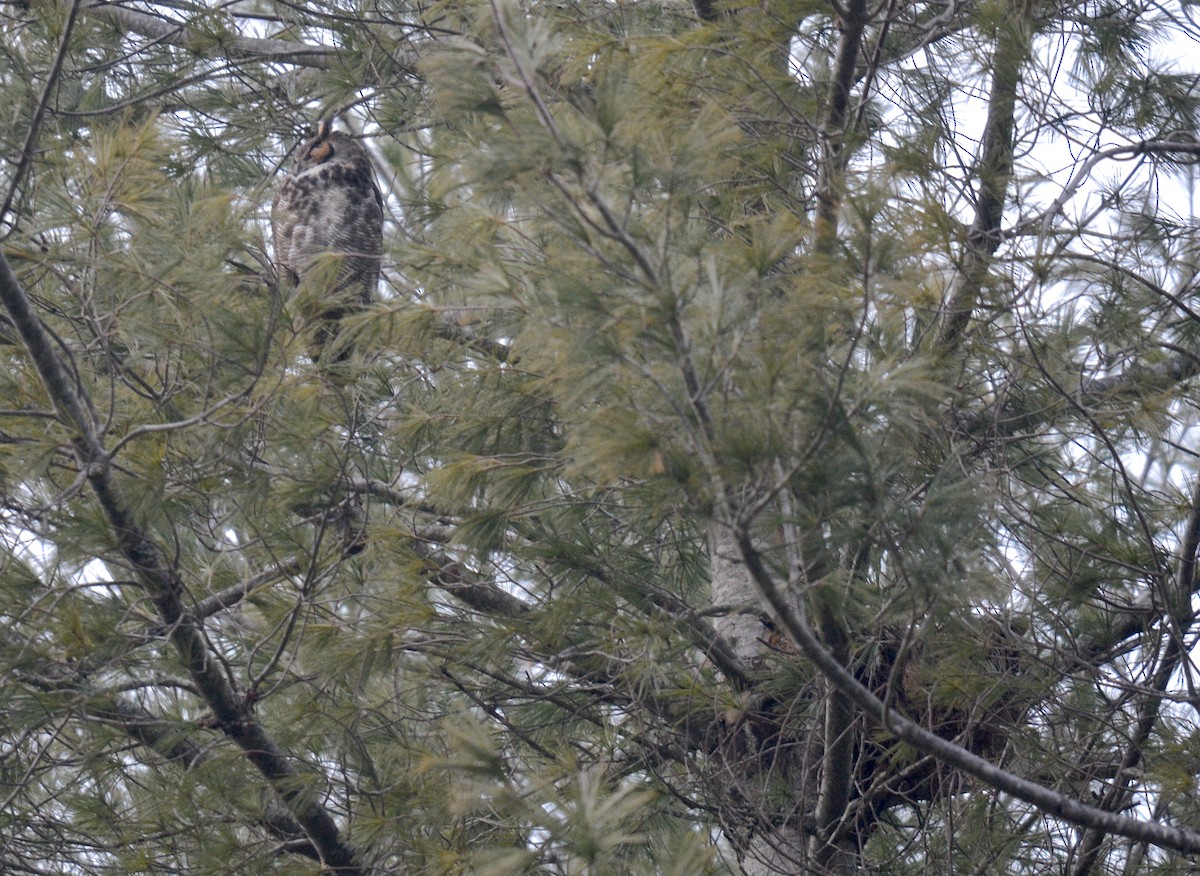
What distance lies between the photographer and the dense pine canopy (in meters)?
1.90

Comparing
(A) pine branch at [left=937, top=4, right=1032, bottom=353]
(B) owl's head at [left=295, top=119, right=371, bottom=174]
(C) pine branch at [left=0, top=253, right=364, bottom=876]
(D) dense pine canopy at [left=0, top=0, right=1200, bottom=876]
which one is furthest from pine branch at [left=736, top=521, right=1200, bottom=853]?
(B) owl's head at [left=295, top=119, right=371, bottom=174]

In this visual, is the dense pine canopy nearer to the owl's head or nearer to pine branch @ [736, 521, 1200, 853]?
pine branch @ [736, 521, 1200, 853]

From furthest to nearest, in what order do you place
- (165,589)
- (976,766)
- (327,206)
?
(327,206)
(165,589)
(976,766)

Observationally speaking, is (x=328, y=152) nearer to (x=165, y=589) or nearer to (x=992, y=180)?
(x=165, y=589)

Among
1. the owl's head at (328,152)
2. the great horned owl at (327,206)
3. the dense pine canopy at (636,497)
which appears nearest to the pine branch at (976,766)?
the dense pine canopy at (636,497)

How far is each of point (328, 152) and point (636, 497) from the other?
9.28 feet

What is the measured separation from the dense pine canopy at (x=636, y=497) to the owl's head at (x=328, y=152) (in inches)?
51.7

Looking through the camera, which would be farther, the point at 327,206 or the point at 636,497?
the point at 327,206

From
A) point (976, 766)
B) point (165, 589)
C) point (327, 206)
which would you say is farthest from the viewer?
point (327, 206)

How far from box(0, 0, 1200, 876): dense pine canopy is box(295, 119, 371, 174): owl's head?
131 centimetres

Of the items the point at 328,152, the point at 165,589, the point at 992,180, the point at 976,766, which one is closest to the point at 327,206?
the point at 328,152

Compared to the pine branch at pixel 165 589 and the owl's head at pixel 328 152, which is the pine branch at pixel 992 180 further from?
the owl's head at pixel 328 152

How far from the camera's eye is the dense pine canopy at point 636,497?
190cm

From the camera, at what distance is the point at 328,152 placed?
445 centimetres
